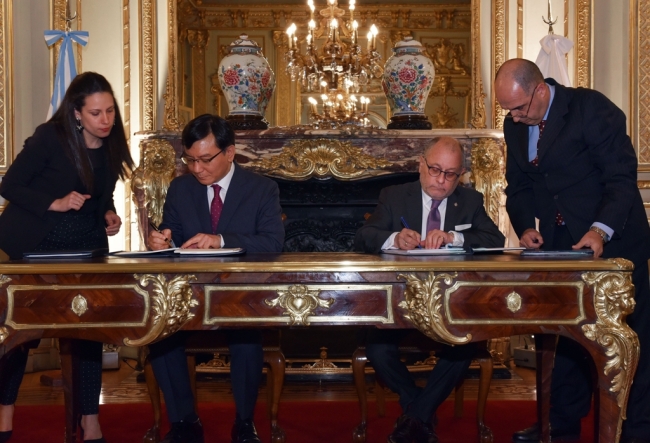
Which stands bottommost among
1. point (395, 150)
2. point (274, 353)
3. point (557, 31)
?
point (274, 353)

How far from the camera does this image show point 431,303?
93.7 inches

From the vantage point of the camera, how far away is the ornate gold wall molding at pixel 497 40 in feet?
17.2

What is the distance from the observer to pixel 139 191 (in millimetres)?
4664

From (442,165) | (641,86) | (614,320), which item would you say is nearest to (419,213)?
(442,165)

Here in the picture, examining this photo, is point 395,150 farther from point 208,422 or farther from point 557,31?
point 208,422

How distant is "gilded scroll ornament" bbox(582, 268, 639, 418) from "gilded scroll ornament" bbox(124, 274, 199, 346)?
121 cm

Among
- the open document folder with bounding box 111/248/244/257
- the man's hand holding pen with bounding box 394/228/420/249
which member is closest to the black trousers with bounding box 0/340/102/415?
the open document folder with bounding box 111/248/244/257

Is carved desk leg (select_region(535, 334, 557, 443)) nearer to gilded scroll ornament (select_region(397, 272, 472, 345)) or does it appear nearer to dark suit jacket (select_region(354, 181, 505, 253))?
dark suit jacket (select_region(354, 181, 505, 253))

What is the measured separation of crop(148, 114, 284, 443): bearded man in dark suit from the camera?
3.07 meters

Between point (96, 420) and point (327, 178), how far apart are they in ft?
6.71

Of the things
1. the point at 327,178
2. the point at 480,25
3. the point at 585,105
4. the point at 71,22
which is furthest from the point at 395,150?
the point at 71,22

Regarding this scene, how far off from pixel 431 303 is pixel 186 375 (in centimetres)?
120

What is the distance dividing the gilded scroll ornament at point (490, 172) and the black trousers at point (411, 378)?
63.6 inches

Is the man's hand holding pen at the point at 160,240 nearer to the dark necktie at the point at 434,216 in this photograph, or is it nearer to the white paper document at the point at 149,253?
the white paper document at the point at 149,253
